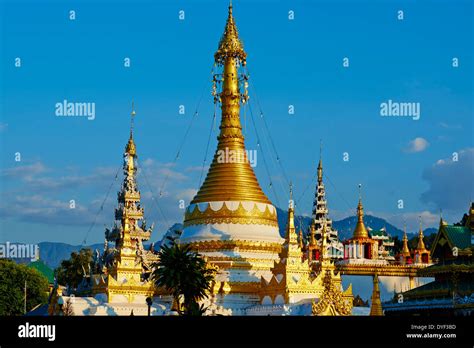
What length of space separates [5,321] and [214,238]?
31997 millimetres

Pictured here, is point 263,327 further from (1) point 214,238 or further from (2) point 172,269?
(1) point 214,238

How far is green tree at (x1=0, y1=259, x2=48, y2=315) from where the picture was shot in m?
81.8

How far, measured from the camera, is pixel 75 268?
9456 centimetres

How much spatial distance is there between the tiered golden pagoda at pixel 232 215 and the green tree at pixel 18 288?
22.0 meters

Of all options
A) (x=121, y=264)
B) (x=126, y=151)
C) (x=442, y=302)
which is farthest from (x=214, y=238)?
(x=126, y=151)

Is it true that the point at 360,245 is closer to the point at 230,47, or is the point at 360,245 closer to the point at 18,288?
the point at 230,47

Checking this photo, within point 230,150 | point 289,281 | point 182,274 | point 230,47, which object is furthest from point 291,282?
point 230,47

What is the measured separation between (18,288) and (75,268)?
11.3 meters

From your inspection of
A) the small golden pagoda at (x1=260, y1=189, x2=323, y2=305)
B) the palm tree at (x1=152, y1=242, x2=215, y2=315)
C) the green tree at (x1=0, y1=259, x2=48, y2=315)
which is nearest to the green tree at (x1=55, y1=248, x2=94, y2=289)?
the green tree at (x1=0, y1=259, x2=48, y2=315)

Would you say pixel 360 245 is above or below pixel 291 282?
above

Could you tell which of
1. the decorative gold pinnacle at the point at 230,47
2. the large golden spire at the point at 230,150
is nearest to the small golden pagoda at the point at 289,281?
the large golden spire at the point at 230,150

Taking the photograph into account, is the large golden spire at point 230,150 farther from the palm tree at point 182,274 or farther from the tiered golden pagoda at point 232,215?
the palm tree at point 182,274

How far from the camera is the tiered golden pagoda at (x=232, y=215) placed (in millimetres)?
62688

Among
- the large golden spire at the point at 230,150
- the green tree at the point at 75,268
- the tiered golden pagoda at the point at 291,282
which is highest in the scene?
the large golden spire at the point at 230,150
